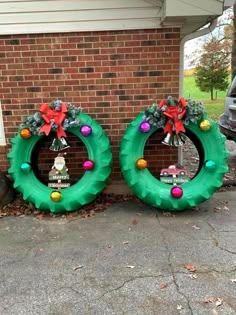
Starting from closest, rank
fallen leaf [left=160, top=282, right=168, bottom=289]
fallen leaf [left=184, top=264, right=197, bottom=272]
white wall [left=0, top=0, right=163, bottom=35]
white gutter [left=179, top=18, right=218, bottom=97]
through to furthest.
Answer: fallen leaf [left=160, top=282, right=168, bottom=289] → fallen leaf [left=184, top=264, right=197, bottom=272] → white wall [left=0, top=0, right=163, bottom=35] → white gutter [left=179, top=18, right=218, bottom=97]

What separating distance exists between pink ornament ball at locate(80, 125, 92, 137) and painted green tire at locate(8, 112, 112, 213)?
0.15 ft

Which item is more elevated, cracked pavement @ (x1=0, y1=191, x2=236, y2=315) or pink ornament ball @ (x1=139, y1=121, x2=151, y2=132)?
pink ornament ball @ (x1=139, y1=121, x2=151, y2=132)

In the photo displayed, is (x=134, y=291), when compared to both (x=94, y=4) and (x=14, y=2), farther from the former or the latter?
(x=14, y=2)

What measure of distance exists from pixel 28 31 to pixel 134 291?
3311mm

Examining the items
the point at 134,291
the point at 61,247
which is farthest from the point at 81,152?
the point at 134,291

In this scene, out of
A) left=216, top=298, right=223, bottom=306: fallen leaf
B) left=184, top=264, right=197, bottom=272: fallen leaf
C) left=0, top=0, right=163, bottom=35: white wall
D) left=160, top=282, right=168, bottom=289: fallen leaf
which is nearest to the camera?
left=216, top=298, right=223, bottom=306: fallen leaf

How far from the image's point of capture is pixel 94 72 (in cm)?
459

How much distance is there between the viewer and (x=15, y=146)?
4.37 m

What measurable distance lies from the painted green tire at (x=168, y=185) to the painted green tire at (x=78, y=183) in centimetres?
26

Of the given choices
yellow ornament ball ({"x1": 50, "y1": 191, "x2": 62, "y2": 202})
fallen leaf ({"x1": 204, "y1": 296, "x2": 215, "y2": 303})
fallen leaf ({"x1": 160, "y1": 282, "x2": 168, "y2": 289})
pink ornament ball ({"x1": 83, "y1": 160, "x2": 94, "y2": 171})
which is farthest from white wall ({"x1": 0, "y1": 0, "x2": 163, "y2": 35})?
fallen leaf ({"x1": 204, "y1": 296, "x2": 215, "y2": 303})

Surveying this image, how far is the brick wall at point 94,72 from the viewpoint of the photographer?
14.7 feet

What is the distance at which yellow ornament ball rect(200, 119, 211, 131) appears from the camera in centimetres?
423

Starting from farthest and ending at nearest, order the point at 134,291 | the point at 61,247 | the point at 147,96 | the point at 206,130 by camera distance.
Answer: the point at 147,96
the point at 206,130
the point at 61,247
the point at 134,291

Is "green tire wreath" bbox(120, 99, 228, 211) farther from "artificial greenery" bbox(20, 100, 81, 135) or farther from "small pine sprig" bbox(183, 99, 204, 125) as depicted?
"artificial greenery" bbox(20, 100, 81, 135)
